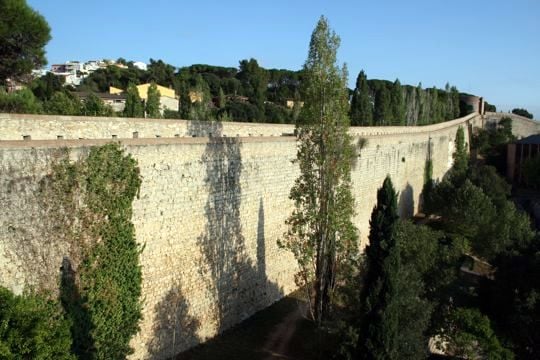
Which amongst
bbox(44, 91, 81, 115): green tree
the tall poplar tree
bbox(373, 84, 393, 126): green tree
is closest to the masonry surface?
the tall poplar tree

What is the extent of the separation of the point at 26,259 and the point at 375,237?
5917mm

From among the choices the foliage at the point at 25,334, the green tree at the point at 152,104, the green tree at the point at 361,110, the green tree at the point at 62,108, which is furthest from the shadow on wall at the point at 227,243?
the green tree at the point at 361,110

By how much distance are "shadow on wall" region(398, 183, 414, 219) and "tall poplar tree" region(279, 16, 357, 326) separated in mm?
15054

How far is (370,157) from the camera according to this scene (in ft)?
65.5

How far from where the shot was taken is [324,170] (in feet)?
34.8

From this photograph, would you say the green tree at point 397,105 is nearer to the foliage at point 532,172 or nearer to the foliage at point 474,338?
the foliage at point 532,172

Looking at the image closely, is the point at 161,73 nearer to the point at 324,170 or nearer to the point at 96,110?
the point at 96,110

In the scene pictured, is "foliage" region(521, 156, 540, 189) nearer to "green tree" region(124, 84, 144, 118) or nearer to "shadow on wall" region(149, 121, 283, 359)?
"green tree" region(124, 84, 144, 118)

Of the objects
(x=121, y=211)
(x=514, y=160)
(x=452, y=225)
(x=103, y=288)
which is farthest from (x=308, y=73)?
(x=514, y=160)

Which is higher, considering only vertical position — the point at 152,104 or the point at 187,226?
the point at 152,104

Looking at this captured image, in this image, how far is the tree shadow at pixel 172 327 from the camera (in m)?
9.71

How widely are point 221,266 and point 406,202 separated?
56.4 ft

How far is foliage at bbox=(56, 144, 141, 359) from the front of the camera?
792cm

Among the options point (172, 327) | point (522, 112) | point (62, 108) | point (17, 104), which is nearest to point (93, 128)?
point (172, 327)
